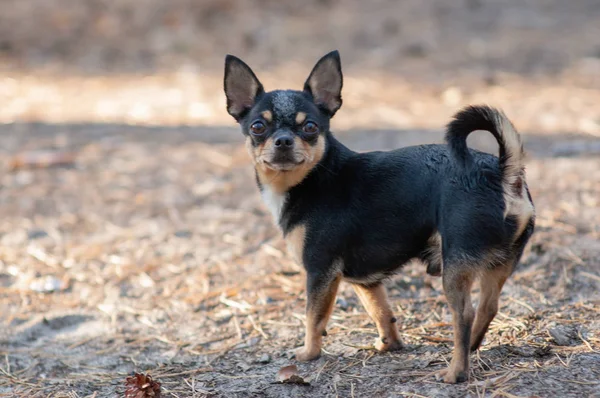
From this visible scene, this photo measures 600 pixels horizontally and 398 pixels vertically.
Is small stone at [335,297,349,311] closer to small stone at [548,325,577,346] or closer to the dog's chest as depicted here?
the dog's chest

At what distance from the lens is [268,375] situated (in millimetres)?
4195

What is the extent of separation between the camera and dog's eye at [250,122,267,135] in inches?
167

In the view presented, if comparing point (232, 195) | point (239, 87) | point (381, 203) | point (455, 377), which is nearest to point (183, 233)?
point (232, 195)

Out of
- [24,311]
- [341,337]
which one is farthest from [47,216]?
[341,337]

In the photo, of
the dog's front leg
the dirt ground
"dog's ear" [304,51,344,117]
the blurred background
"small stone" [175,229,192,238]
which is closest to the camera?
the dog's front leg

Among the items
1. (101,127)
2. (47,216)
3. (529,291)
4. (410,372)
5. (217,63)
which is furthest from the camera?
(217,63)

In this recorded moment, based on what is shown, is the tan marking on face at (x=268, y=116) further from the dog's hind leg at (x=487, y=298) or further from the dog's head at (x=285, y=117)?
the dog's hind leg at (x=487, y=298)

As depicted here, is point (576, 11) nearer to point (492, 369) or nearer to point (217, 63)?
point (217, 63)

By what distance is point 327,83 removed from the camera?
177 inches

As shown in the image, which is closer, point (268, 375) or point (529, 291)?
point (268, 375)

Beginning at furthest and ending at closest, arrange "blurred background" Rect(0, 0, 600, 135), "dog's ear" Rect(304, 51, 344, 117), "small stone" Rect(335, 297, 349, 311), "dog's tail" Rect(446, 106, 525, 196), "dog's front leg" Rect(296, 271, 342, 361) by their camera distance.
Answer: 1. "blurred background" Rect(0, 0, 600, 135)
2. "small stone" Rect(335, 297, 349, 311)
3. "dog's ear" Rect(304, 51, 344, 117)
4. "dog's front leg" Rect(296, 271, 342, 361)
5. "dog's tail" Rect(446, 106, 525, 196)

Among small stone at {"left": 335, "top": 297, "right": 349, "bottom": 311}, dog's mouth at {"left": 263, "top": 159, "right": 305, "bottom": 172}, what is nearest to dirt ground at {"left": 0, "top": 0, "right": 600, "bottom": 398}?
small stone at {"left": 335, "top": 297, "right": 349, "bottom": 311}

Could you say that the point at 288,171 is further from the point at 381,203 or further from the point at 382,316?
the point at 382,316

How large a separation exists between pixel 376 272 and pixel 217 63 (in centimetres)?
872
